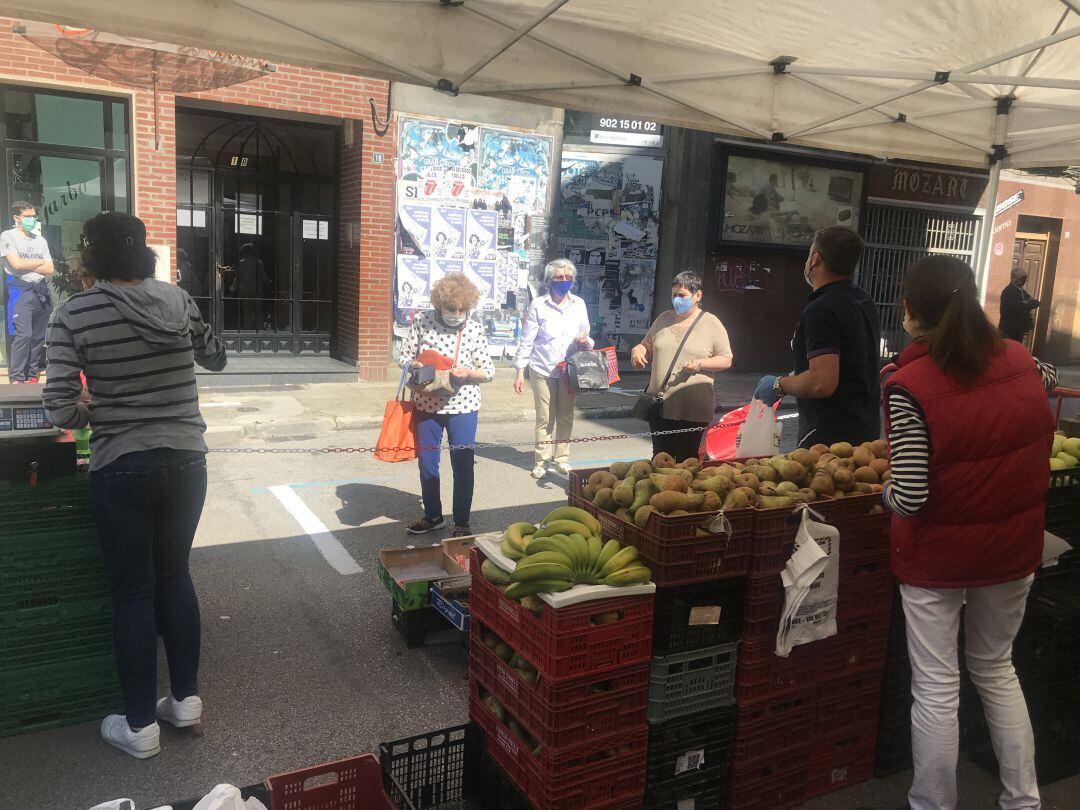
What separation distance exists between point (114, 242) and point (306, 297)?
35.4ft

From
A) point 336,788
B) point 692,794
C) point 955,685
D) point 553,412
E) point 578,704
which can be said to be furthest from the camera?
point 553,412

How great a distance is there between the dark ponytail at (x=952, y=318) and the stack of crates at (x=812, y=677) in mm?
808

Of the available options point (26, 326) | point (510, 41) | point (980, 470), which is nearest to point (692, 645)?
point (980, 470)

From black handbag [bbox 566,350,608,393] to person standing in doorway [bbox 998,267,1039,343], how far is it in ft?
25.9

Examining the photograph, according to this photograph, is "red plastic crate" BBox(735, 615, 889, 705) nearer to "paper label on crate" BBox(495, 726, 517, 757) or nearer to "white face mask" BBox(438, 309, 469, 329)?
"paper label on crate" BBox(495, 726, 517, 757)

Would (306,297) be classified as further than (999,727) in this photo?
Yes

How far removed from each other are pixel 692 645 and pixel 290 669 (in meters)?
2.42

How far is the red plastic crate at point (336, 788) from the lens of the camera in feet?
9.35

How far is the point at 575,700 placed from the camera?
3047mm

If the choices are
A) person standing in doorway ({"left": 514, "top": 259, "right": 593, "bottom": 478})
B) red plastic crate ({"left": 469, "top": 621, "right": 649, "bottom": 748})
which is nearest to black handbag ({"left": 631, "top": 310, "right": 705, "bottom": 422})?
person standing in doorway ({"left": 514, "top": 259, "right": 593, "bottom": 478})

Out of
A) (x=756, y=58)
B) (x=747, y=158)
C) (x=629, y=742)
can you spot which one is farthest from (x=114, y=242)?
(x=747, y=158)

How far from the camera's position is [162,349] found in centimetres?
371

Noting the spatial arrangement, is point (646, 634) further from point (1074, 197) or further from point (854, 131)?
point (1074, 197)

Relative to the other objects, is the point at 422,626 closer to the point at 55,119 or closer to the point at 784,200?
the point at 55,119
